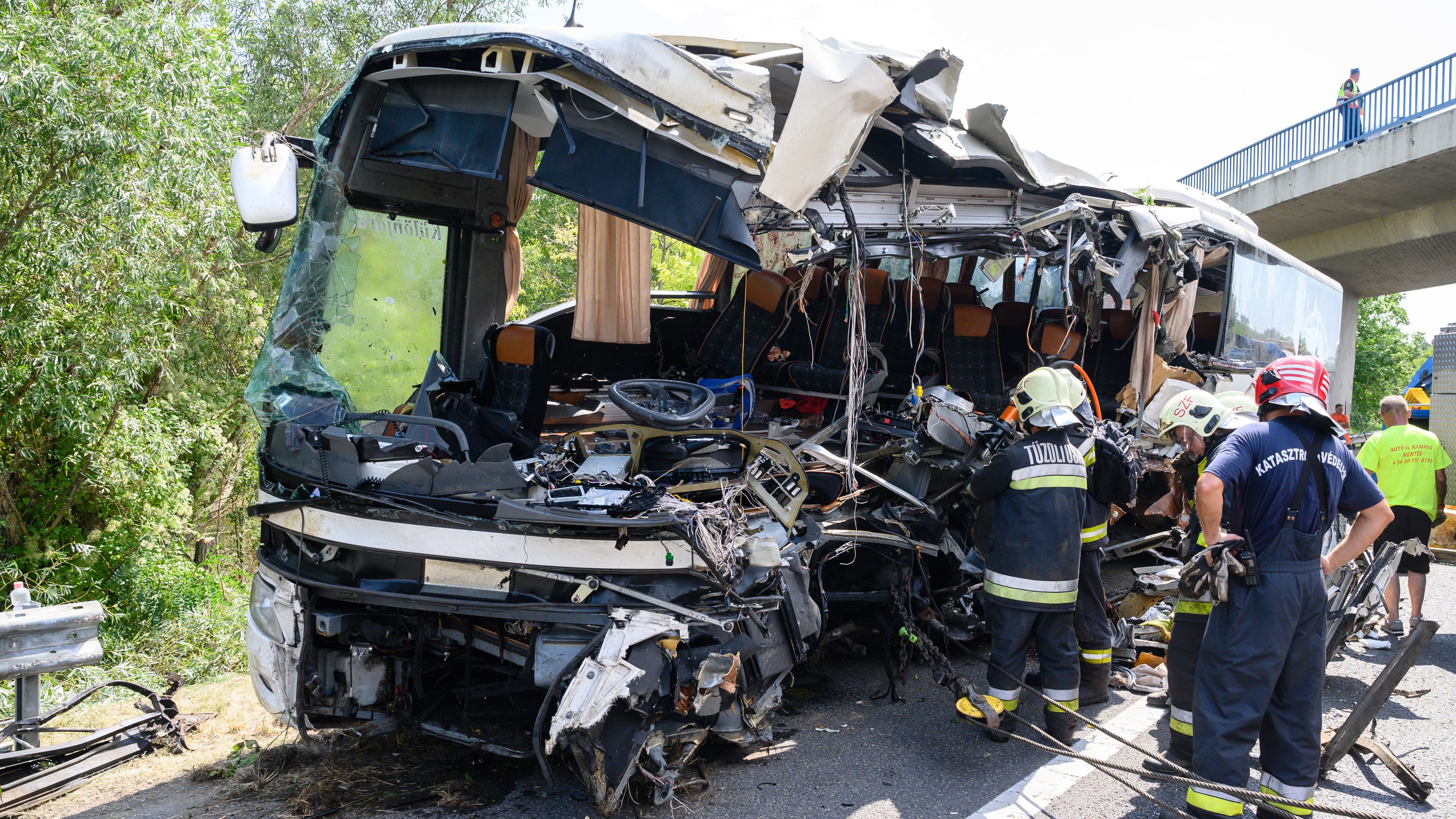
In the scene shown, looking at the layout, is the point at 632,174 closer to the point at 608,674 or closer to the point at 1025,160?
the point at 608,674

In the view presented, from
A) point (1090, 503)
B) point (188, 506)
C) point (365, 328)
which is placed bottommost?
point (188, 506)

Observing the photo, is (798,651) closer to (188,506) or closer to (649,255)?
(649,255)

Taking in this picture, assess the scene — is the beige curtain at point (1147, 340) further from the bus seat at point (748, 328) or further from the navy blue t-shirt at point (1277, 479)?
the navy blue t-shirt at point (1277, 479)

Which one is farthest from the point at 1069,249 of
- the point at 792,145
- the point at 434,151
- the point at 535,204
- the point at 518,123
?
the point at 535,204

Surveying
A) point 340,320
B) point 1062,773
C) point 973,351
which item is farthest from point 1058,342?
point 340,320

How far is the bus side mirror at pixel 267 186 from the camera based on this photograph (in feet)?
11.9

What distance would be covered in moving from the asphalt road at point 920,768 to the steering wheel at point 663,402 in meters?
1.48

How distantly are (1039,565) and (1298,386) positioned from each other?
1.29 meters

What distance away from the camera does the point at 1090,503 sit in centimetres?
461

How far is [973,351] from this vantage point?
6992 millimetres

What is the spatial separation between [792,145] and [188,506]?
23.7ft

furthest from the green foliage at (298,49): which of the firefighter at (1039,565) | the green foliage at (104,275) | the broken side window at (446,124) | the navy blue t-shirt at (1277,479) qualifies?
the navy blue t-shirt at (1277,479)

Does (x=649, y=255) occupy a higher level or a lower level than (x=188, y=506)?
higher

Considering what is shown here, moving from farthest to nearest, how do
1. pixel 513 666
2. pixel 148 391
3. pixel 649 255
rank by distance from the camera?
pixel 148 391, pixel 649 255, pixel 513 666
